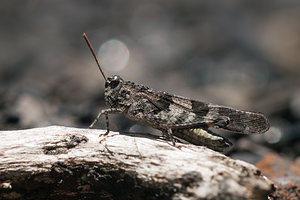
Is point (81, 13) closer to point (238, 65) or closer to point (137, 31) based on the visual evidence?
point (137, 31)

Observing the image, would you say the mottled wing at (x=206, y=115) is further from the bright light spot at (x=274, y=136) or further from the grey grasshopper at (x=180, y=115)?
the bright light spot at (x=274, y=136)

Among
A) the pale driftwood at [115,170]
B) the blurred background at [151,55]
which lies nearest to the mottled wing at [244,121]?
→ the pale driftwood at [115,170]

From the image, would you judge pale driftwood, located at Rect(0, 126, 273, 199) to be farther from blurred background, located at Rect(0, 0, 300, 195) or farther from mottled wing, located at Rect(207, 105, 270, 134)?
blurred background, located at Rect(0, 0, 300, 195)

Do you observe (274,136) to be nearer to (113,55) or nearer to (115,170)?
(115,170)

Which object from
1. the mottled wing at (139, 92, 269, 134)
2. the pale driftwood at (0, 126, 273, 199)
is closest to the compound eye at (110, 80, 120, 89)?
the mottled wing at (139, 92, 269, 134)

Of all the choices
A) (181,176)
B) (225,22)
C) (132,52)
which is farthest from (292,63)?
(181,176)

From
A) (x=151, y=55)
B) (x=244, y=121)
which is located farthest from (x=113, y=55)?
(x=244, y=121)
